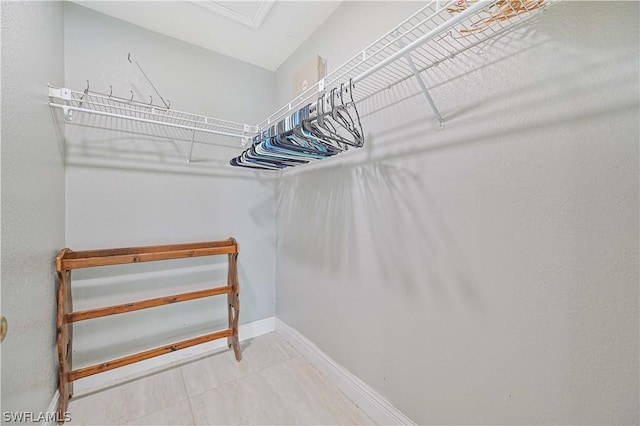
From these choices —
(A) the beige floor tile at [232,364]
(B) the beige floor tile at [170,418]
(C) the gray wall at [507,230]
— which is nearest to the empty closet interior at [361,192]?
(C) the gray wall at [507,230]

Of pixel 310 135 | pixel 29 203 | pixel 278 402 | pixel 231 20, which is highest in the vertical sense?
pixel 231 20

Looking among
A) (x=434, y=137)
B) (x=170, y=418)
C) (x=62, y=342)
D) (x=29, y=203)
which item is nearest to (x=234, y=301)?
(x=170, y=418)

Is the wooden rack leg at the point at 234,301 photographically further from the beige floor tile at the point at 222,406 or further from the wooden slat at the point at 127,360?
the beige floor tile at the point at 222,406

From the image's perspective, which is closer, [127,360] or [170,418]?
[170,418]

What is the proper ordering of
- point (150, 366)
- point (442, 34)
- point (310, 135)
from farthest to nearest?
point (150, 366)
point (310, 135)
point (442, 34)

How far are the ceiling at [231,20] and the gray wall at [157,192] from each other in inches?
2.9

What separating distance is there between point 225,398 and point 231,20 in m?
2.42

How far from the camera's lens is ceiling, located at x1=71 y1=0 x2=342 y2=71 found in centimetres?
150

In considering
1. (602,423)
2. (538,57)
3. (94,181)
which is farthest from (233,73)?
(602,423)

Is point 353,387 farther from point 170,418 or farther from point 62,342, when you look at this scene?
point 62,342

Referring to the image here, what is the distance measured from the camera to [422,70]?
1010 mm

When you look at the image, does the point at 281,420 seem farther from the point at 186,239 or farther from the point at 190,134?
the point at 190,134

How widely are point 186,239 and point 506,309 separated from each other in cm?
194

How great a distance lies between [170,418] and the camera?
1.28m
